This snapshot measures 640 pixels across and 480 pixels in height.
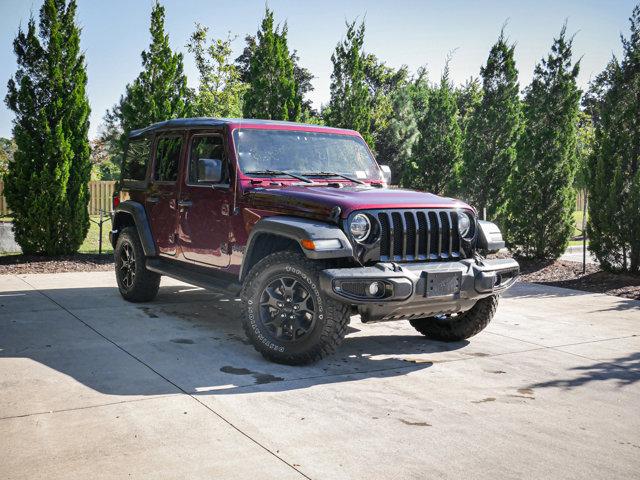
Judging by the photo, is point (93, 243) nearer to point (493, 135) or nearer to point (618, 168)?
point (493, 135)

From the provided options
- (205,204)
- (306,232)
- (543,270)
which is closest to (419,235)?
(306,232)

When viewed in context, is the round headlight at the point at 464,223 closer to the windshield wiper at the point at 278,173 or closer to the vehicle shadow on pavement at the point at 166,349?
the vehicle shadow on pavement at the point at 166,349

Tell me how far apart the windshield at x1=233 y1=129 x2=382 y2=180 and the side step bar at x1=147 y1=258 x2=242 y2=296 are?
3.54ft

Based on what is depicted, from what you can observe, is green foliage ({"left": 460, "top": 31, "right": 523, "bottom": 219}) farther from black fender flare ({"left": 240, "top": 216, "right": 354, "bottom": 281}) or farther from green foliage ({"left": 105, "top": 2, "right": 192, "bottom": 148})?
black fender flare ({"left": 240, "top": 216, "right": 354, "bottom": 281})

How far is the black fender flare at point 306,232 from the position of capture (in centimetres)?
516

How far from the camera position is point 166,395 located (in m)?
4.80

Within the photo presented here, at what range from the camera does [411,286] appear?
16.9 ft

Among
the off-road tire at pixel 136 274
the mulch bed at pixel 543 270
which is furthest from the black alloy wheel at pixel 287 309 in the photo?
the mulch bed at pixel 543 270

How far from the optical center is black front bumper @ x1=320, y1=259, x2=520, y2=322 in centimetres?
508

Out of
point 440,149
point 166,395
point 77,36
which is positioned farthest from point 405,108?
point 166,395

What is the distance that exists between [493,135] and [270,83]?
15.5 feet

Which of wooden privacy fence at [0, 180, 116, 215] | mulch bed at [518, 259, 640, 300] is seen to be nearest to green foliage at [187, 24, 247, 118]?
wooden privacy fence at [0, 180, 116, 215]

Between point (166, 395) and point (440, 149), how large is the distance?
11.0 metres

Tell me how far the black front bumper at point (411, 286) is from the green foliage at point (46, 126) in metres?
8.62
